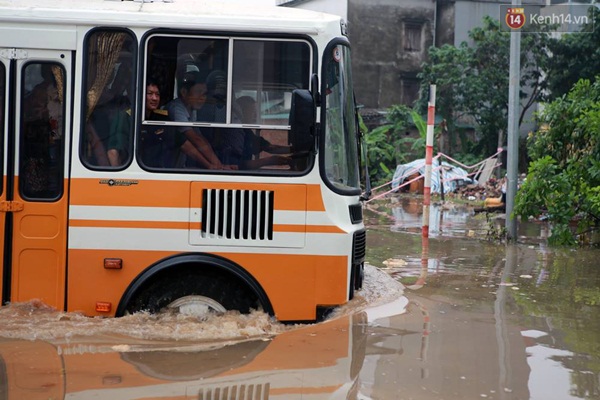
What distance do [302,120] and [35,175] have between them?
2145 mm

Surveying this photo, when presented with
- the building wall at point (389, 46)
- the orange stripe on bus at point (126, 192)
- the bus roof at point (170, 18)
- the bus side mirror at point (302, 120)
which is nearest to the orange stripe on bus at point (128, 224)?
the orange stripe on bus at point (126, 192)

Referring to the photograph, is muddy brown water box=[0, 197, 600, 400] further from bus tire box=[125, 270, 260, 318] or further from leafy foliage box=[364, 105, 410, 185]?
leafy foliage box=[364, 105, 410, 185]

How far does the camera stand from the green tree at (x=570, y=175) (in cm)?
1284

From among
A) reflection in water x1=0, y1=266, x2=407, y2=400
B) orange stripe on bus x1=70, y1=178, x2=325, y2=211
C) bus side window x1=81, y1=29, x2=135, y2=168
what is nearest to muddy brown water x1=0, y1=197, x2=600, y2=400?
reflection in water x1=0, y1=266, x2=407, y2=400

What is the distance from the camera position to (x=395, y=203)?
986 inches

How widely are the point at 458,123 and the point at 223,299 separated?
3209 cm

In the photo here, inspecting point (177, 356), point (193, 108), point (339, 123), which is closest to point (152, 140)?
point (193, 108)

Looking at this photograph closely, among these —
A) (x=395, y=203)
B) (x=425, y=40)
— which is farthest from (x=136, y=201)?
(x=425, y=40)

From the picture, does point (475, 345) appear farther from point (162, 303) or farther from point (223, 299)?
point (162, 303)

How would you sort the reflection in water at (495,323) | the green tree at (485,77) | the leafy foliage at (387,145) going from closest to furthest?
1. the reflection in water at (495,323)
2. the green tree at (485,77)
3. the leafy foliage at (387,145)

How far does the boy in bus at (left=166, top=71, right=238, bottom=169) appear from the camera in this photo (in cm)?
665

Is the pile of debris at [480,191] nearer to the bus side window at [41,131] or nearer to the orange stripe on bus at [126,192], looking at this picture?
the orange stripe on bus at [126,192]

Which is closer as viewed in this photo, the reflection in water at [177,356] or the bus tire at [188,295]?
the reflection in water at [177,356]

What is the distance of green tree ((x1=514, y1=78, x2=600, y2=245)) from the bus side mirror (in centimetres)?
691
